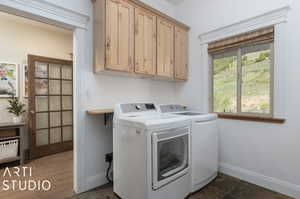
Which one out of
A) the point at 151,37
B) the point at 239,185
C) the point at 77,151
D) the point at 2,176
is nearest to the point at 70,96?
the point at 2,176

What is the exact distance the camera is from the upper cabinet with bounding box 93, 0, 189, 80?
5.90 ft

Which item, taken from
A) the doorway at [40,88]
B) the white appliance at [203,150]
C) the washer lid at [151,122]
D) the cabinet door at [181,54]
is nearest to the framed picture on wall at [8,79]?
the doorway at [40,88]

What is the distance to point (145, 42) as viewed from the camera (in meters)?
2.18

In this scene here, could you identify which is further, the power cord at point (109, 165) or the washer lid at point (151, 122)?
the power cord at point (109, 165)

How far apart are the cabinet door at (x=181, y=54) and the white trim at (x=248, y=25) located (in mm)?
299

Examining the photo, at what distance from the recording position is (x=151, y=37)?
2244 mm

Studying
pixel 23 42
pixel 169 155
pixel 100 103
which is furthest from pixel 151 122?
pixel 23 42

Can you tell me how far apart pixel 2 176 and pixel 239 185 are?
345 cm

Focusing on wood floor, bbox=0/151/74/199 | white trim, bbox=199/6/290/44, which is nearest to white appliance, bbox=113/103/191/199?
wood floor, bbox=0/151/74/199

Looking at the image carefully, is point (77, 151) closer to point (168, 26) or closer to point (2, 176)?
point (2, 176)

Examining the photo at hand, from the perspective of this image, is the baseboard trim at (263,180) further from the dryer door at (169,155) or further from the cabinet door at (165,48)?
the cabinet door at (165,48)

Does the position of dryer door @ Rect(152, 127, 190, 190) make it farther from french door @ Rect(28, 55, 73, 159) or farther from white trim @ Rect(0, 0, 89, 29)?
french door @ Rect(28, 55, 73, 159)

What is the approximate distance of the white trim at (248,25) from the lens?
188 cm

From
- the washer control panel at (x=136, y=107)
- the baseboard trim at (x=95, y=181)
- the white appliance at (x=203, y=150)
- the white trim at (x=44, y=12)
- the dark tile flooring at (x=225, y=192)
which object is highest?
the white trim at (x=44, y=12)
